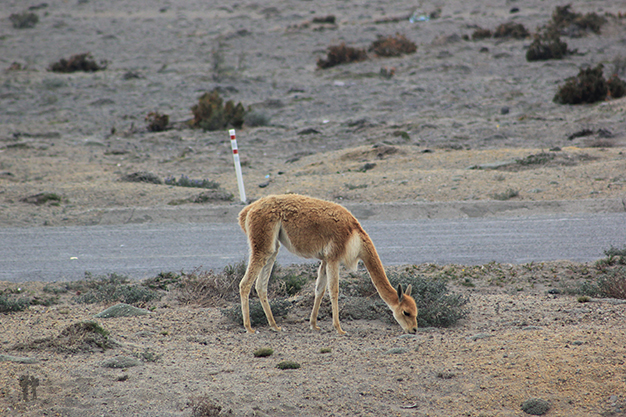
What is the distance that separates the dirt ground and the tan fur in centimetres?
50

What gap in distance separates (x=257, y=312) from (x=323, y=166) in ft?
33.4

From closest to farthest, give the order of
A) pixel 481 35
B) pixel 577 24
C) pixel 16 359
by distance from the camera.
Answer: pixel 16 359 → pixel 577 24 → pixel 481 35

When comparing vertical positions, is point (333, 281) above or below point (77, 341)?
above

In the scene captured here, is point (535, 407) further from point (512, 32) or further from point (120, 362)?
point (512, 32)

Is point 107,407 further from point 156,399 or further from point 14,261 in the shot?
point 14,261

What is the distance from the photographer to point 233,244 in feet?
32.6

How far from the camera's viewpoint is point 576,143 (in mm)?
17531

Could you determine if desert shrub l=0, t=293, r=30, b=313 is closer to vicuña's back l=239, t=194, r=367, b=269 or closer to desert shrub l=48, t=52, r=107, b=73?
vicuña's back l=239, t=194, r=367, b=269

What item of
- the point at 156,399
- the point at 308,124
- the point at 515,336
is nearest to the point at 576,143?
the point at 308,124

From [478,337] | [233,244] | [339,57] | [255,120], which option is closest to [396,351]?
[478,337]

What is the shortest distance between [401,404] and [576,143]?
1544 cm

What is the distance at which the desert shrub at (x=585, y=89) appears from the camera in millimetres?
21734

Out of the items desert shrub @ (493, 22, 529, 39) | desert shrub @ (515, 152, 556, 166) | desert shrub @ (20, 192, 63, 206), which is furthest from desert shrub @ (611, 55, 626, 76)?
desert shrub @ (20, 192, 63, 206)

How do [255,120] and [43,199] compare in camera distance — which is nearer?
[43,199]
